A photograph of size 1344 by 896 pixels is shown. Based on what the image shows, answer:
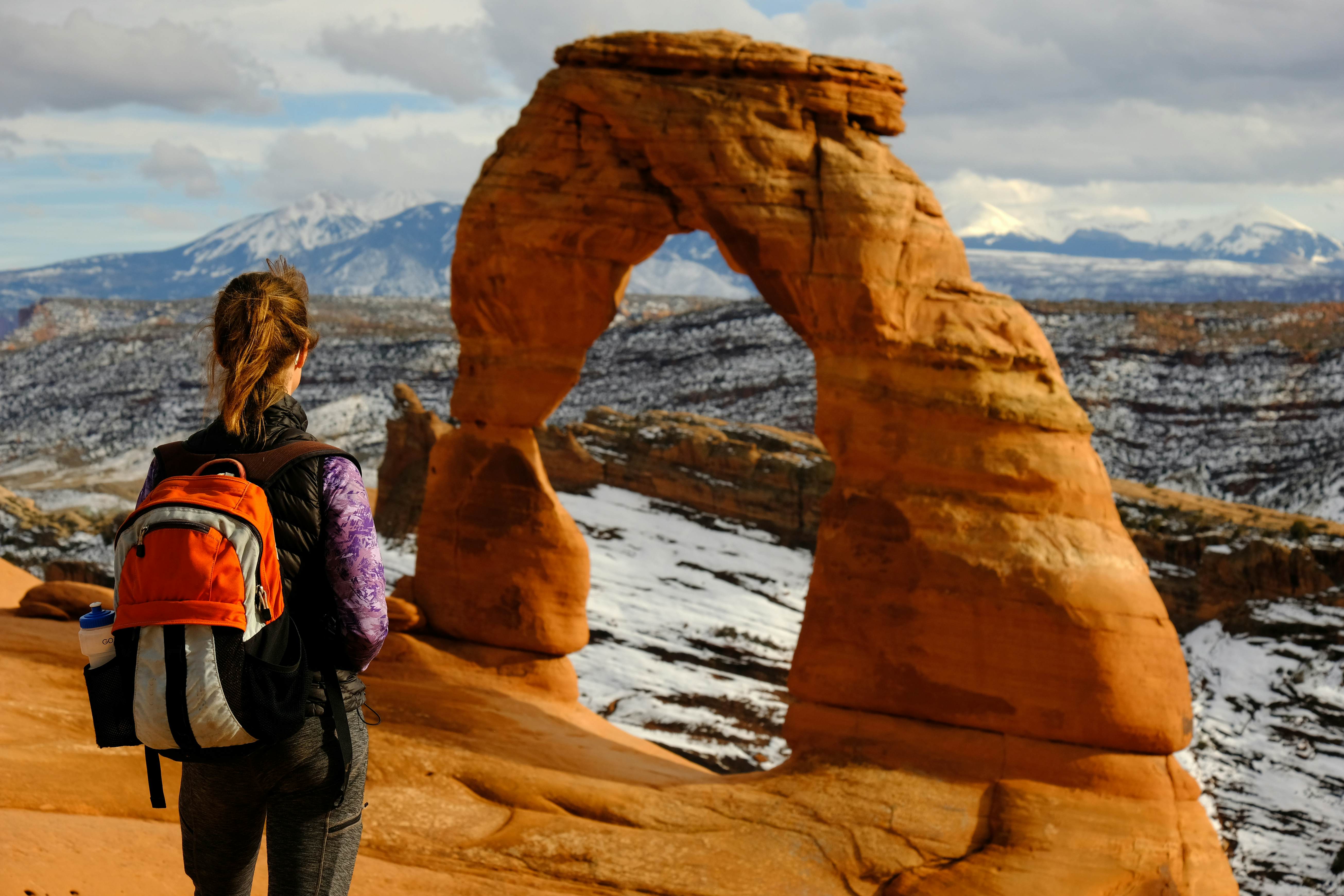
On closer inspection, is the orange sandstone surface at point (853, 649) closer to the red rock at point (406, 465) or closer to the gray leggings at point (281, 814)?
the gray leggings at point (281, 814)

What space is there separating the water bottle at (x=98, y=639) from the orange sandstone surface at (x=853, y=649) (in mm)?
5174

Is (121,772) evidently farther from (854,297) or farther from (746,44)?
(746,44)

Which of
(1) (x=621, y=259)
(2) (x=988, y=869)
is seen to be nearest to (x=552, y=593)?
(1) (x=621, y=259)

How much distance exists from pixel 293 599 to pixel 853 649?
8.75 meters

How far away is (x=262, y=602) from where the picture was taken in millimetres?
3855

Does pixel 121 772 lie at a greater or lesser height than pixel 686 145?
lesser

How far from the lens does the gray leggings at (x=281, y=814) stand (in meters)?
4.11

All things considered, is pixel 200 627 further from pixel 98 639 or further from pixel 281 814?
pixel 281 814

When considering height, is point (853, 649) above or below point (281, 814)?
below

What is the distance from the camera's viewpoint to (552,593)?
15.8 m

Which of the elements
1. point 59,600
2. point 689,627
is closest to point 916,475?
point 59,600

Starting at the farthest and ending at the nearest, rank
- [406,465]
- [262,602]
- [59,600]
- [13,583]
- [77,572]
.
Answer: [406,465], [77,572], [13,583], [59,600], [262,602]

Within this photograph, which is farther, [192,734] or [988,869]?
[988,869]

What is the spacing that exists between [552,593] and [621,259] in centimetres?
451
